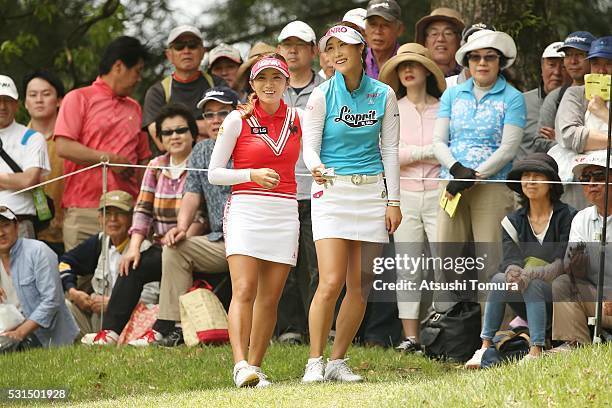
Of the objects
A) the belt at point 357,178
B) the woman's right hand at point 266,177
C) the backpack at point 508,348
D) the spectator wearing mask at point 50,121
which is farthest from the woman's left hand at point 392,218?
the spectator wearing mask at point 50,121

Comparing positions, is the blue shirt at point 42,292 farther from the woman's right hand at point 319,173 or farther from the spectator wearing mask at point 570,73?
the spectator wearing mask at point 570,73

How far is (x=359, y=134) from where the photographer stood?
10.1 metres

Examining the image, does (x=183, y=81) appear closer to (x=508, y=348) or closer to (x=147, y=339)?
(x=147, y=339)

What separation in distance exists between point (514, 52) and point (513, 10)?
8.48 ft

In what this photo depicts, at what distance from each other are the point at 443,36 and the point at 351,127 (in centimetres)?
312

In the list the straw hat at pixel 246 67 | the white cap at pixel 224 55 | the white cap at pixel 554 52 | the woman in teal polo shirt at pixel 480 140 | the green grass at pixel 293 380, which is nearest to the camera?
the green grass at pixel 293 380

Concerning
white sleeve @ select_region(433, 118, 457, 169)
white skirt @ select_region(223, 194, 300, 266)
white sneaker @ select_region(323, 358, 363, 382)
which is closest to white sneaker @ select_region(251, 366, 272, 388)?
white sneaker @ select_region(323, 358, 363, 382)

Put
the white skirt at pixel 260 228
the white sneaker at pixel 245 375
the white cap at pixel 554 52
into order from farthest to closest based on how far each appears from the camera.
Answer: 1. the white cap at pixel 554 52
2. the white skirt at pixel 260 228
3. the white sneaker at pixel 245 375

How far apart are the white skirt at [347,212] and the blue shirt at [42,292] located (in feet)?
11.2

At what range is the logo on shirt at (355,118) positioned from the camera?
10055 millimetres

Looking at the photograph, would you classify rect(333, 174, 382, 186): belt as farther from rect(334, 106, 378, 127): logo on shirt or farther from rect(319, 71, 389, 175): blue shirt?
rect(334, 106, 378, 127): logo on shirt

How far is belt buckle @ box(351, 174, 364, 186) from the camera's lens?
10.0m

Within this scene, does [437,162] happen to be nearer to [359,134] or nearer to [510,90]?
[510,90]

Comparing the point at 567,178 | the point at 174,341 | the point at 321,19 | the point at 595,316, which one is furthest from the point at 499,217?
the point at 321,19
